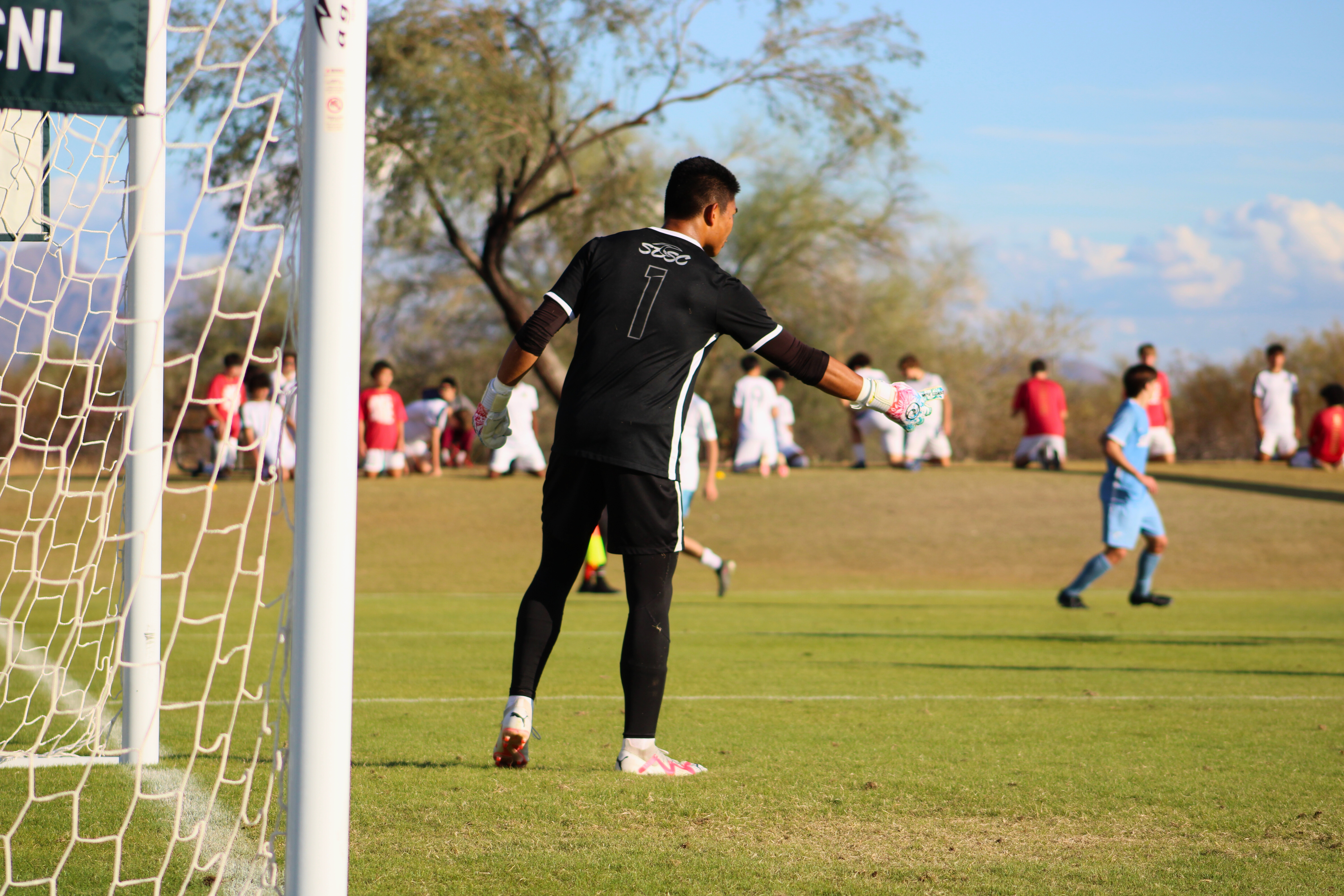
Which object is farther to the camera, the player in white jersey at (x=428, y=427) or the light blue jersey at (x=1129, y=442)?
the player in white jersey at (x=428, y=427)

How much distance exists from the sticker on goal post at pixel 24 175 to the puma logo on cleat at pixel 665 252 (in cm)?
208

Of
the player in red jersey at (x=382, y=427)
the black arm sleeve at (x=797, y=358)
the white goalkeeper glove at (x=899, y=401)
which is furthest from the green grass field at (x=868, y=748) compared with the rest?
the player in red jersey at (x=382, y=427)

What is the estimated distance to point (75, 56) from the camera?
2887 mm

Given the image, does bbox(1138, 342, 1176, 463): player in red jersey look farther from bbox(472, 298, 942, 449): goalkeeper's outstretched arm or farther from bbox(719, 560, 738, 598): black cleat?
bbox(472, 298, 942, 449): goalkeeper's outstretched arm

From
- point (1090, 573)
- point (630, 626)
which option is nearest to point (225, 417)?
point (630, 626)

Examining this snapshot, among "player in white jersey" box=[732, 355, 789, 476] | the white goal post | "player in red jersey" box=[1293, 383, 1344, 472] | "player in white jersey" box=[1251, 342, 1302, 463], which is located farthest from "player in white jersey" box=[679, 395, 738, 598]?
"player in red jersey" box=[1293, 383, 1344, 472]

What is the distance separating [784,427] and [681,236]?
683 inches

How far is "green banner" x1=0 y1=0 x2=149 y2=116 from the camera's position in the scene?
9.39 feet

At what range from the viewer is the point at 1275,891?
315 centimetres

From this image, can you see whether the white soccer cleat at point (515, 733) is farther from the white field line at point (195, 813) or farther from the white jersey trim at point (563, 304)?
the white jersey trim at point (563, 304)

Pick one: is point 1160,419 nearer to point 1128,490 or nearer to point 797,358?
point 1128,490

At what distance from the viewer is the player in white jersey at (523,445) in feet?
61.3

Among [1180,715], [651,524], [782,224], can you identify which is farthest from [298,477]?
[782,224]

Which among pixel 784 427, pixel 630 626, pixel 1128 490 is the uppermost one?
pixel 784 427
